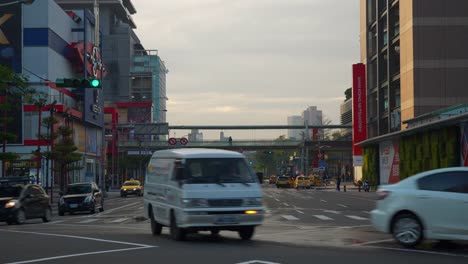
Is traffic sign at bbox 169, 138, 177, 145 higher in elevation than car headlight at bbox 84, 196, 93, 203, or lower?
higher

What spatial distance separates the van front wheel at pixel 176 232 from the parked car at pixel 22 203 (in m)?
10.9

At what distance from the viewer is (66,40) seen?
246ft

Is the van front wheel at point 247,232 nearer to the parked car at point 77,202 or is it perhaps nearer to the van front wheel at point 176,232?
the van front wheel at point 176,232

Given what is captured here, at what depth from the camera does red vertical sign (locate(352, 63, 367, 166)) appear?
77.8 m

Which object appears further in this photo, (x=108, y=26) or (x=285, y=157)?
(x=285, y=157)

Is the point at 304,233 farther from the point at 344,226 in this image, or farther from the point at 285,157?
the point at 285,157

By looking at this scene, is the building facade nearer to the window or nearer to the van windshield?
the van windshield

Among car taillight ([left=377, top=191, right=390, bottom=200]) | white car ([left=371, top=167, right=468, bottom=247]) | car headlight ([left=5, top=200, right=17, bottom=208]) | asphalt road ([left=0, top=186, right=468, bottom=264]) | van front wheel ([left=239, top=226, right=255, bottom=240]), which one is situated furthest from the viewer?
car headlight ([left=5, top=200, right=17, bottom=208])

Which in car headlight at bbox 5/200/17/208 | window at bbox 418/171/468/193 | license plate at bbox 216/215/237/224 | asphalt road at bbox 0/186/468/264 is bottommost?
asphalt road at bbox 0/186/468/264

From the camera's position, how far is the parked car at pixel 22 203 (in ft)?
84.3

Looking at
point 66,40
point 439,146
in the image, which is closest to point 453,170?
point 439,146

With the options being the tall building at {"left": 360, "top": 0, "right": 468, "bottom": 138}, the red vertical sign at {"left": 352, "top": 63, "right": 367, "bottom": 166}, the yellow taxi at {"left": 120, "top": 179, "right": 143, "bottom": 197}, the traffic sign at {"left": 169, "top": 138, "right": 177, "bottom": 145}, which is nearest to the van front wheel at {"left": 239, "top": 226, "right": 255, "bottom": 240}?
the tall building at {"left": 360, "top": 0, "right": 468, "bottom": 138}

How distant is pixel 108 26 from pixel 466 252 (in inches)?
5014

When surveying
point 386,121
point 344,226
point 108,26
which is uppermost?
point 108,26
